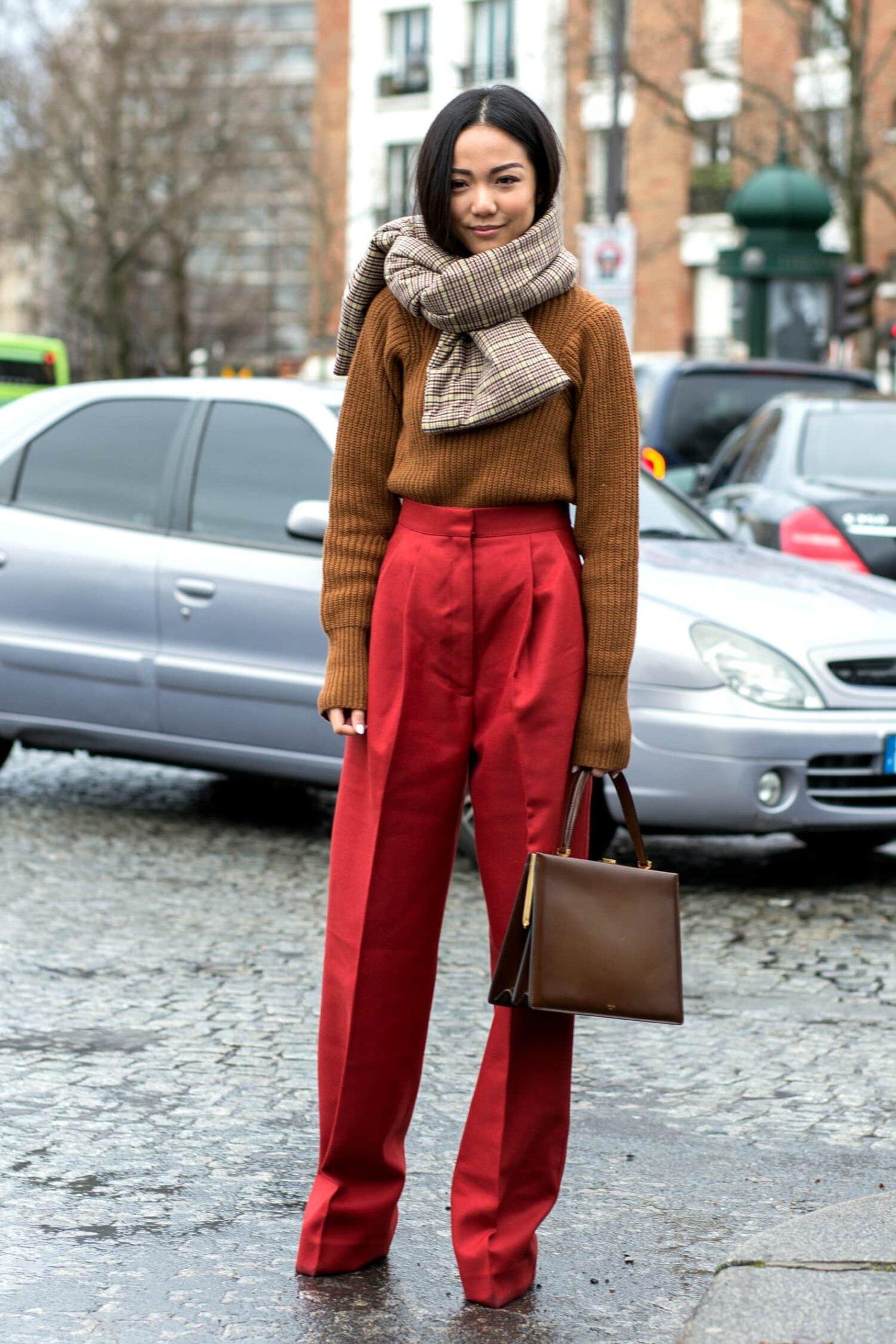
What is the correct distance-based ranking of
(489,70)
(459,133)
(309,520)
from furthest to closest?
(489,70) < (309,520) < (459,133)

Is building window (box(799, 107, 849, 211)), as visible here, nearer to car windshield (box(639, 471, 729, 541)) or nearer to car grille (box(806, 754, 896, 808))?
car windshield (box(639, 471, 729, 541))

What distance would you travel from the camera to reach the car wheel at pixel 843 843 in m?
7.24

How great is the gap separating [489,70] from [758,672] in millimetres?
50146

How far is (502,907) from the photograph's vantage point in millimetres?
3420

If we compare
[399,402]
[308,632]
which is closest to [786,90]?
[308,632]

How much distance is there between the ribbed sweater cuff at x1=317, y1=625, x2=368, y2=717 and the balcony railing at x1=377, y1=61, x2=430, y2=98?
54.8 meters

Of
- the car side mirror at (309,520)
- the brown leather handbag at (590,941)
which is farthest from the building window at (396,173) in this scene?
the brown leather handbag at (590,941)

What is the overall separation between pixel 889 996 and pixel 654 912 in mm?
2337

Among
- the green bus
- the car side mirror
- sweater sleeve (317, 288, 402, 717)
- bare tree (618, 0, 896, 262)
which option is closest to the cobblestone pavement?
sweater sleeve (317, 288, 402, 717)

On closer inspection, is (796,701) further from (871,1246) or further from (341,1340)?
(341,1340)

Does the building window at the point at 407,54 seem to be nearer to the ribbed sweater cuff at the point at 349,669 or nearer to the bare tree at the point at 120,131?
the bare tree at the point at 120,131

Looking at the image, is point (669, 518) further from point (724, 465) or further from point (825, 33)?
point (825, 33)

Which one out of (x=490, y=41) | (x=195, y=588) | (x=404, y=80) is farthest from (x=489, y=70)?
(x=195, y=588)

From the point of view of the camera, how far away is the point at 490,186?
3.30m
